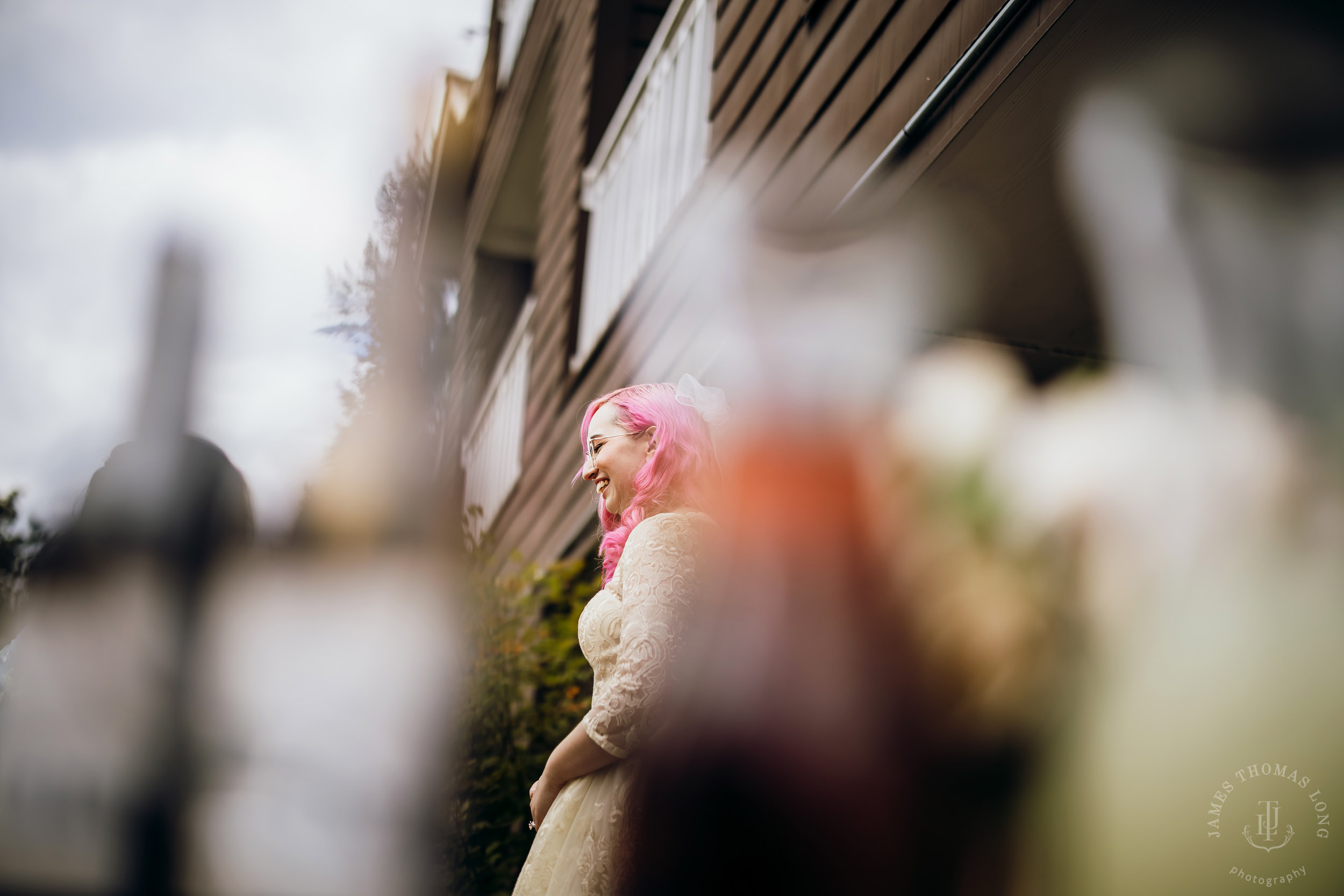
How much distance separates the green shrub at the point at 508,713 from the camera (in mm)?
3697

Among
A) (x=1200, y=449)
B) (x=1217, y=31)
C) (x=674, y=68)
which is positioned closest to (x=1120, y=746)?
(x=1200, y=449)

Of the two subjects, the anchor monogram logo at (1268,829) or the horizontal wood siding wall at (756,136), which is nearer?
the anchor monogram logo at (1268,829)

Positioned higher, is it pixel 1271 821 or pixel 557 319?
pixel 557 319

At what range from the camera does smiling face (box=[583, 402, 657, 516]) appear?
184 cm

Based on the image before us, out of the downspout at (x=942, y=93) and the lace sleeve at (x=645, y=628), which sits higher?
the downspout at (x=942, y=93)

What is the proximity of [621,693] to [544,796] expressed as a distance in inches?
11.0

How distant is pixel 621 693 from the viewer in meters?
1.58

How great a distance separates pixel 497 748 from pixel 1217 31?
3164 mm

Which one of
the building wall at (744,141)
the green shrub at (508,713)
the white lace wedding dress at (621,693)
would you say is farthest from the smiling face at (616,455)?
the green shrub at (508,713)

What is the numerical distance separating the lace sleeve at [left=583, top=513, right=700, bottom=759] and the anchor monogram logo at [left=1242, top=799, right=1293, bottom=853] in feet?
3.40

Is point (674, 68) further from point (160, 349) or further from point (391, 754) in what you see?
point (391, 754)

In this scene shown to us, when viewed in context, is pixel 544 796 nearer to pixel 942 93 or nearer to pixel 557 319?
pixel 942 93

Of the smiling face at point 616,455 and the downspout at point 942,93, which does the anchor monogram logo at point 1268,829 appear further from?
the downspout at point 942,93

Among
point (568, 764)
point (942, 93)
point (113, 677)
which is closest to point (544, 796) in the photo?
point (568, 764)
